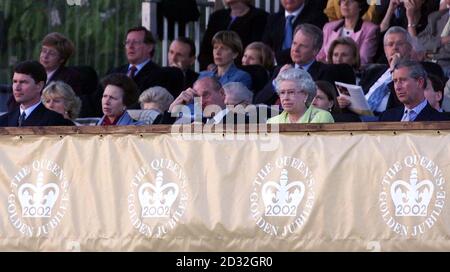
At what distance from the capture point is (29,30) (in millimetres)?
19344

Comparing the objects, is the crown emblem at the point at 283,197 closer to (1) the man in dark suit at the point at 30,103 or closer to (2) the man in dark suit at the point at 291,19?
(1) the man in dark suit at the point at 30,103

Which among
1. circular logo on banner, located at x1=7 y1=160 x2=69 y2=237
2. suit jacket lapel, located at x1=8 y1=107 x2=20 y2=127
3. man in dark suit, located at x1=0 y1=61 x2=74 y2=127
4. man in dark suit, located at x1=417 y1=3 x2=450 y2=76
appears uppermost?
man in dark suit, located at x1=417 y1=3 x2=450 y2=76

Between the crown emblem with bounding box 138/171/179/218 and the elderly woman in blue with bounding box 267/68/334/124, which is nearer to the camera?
the crown emblem with bounding box 138/171/179/218

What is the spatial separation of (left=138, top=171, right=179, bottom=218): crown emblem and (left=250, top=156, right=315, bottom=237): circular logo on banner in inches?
26.8

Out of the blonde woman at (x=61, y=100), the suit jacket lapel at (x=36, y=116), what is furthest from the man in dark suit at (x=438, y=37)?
the suit jacket lapel at (x=36, y=116)

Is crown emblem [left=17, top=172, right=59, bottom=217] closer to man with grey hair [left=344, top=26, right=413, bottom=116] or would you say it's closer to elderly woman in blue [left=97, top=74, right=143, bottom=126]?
elderly woman in blue [left=97, top=74, right=143, bottom=126]

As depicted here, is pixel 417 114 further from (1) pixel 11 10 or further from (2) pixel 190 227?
(1) pixel 11 10

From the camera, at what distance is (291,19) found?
16438 millimetres

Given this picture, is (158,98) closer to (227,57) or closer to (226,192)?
(227,57)

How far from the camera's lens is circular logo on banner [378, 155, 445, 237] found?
12125 mm

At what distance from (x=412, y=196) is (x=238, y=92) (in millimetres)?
2593

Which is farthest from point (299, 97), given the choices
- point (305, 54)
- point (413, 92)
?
point (305, 54)

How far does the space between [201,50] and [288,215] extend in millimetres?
5222

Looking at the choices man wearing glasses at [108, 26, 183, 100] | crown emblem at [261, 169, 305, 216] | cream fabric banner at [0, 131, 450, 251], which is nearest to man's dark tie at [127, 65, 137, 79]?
man wearing glasses at [108, 26, 183, 100]
